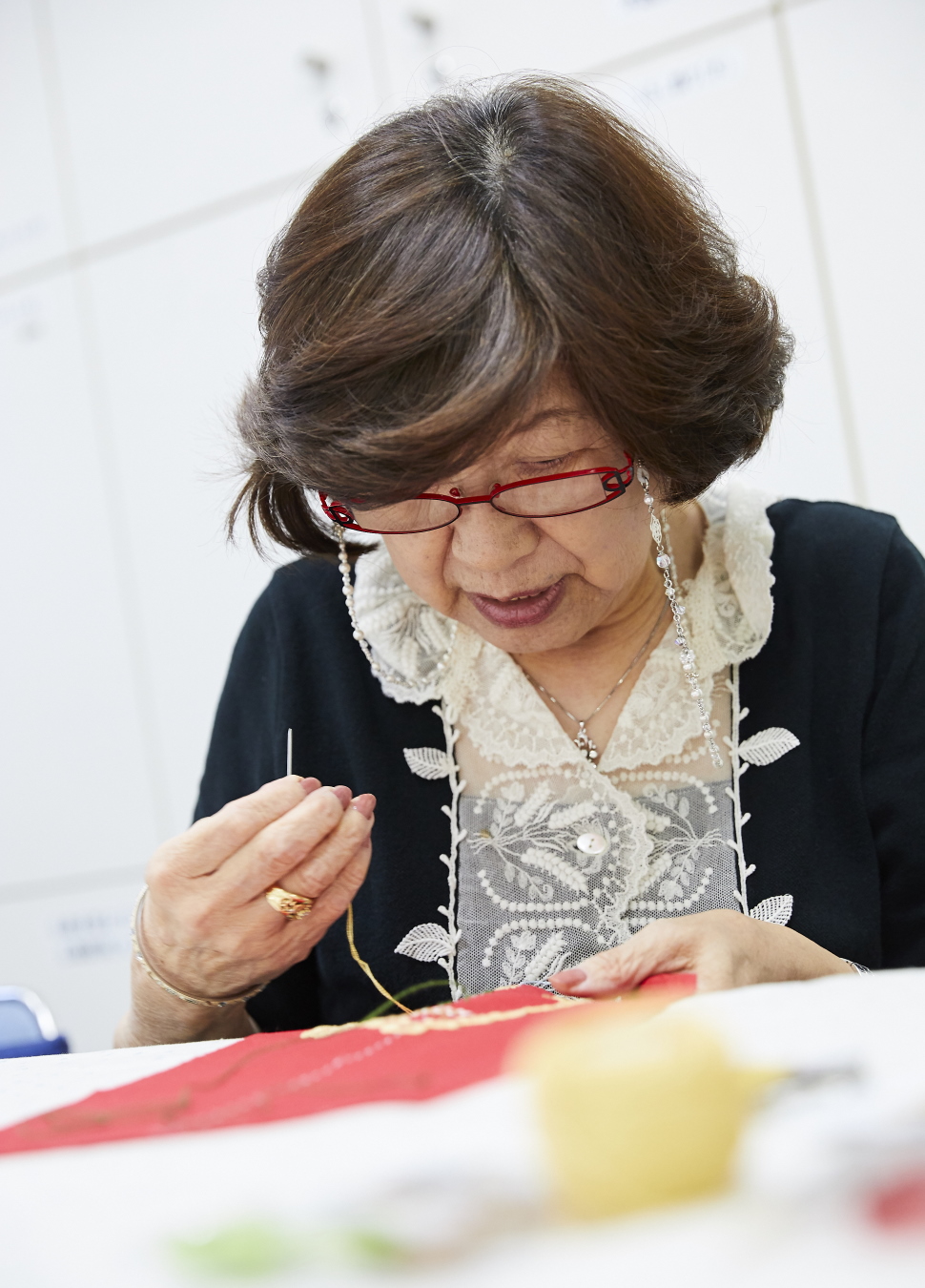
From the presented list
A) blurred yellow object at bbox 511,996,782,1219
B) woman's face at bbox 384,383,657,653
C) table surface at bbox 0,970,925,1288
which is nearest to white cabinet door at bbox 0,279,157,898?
woman's face at bbox 384,383,657,653

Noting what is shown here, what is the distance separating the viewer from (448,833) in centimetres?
108

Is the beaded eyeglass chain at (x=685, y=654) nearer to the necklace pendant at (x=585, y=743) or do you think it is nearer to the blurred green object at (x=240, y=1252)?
the necklace pendant at (x=585, y=743)

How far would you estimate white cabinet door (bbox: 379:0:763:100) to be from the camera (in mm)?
1681

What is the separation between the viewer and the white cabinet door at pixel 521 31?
1.68 m

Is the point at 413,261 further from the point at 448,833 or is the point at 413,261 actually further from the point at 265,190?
the point at 265,190

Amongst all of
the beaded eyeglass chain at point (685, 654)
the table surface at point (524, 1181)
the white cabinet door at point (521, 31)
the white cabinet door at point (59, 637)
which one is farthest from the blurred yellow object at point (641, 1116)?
the white cabinet door at point (59, 637)

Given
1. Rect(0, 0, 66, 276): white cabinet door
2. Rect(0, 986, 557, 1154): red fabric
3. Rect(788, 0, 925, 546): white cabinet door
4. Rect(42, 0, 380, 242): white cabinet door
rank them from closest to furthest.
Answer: Rect(0, 986, 557, 1154): red fabric < Rect(788, 0, 925, 546): white cabinet door < Rect(42, 0, 380, 242): white cabinet door < Rect(0, 0, 66, 276): white cabinet door

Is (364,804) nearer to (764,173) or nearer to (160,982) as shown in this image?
(160,982)

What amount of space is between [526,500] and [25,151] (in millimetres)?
1806

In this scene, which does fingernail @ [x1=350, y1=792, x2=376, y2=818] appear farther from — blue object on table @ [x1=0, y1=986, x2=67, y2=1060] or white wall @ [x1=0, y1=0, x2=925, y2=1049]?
white wall @ [x1=0, y1=0, x2=925, y2=1049]

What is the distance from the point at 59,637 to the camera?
225 cm

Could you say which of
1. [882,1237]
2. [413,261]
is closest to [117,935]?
[413,261]

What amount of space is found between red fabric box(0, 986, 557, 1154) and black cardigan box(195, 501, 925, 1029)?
0.43 metres

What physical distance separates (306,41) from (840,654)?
4.80 ft
